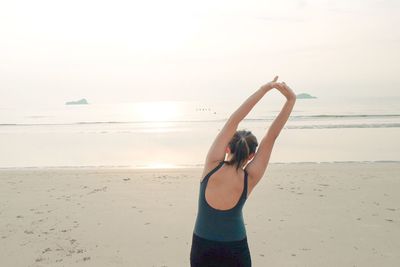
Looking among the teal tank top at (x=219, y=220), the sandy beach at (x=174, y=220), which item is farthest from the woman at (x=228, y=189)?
the sandy beach at (x=174, y=220)

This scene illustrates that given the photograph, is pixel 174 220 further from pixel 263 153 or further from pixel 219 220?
pixel 263 153

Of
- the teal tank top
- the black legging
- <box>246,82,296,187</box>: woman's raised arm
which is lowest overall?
the black legging

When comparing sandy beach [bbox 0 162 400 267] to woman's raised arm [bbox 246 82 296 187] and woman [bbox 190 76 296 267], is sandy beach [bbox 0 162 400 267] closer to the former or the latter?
woman [bbox 190 76 296 267]

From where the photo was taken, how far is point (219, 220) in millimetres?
2176

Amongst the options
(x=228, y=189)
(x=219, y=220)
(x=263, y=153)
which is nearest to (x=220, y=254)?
(x=219, y=220)

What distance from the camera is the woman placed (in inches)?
83.4

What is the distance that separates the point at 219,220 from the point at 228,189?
20 centimetres

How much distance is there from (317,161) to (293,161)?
0.91 m

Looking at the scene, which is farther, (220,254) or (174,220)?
(174,220)

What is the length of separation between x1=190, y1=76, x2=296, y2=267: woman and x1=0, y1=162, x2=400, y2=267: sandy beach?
10.0 ft

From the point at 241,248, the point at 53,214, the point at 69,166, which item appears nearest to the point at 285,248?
the point at 241,248

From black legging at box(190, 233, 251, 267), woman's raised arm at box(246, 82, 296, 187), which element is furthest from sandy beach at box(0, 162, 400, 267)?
woman's raised arm at box(246, 82, 296, 187)

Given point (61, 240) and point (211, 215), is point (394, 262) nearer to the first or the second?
point (211, 215)

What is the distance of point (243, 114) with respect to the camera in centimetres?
218
